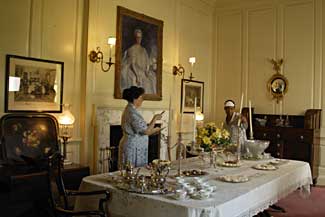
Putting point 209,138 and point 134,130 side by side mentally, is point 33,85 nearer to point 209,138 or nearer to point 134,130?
point 134,130

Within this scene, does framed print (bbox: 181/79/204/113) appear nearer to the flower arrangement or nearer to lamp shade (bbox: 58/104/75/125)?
lamp shade (bbox: 58/104/75/125)

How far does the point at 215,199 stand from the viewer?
2.25 metres

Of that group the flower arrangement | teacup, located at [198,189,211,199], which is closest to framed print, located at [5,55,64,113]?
the flower arrangement

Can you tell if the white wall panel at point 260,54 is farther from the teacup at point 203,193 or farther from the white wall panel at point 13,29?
the teacup at point 203,193

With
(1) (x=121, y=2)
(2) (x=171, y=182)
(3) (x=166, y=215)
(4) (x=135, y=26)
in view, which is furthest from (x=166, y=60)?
(3) (x=166, y=215)

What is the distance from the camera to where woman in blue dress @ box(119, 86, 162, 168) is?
3.71 metres

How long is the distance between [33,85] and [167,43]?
115 inches

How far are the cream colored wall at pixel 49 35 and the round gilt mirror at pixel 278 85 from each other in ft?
13.6

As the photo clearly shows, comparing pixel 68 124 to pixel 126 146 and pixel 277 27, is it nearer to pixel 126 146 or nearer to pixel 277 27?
pixel 126 146

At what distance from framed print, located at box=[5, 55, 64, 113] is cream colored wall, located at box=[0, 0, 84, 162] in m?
0.08

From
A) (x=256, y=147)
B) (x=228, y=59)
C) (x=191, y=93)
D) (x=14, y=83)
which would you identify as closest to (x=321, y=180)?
(x=191, y=93)

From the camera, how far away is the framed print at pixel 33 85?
4.11 meters

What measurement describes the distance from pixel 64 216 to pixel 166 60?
4.33 m

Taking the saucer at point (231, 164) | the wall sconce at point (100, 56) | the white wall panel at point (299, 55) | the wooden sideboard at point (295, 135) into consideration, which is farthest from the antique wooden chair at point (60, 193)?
the white wall panel at point (299, 55)
